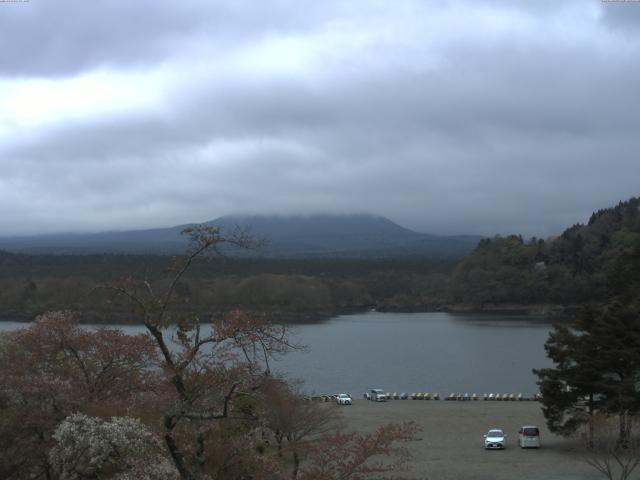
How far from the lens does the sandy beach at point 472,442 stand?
17.0m

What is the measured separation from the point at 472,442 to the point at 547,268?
70162 millimetres

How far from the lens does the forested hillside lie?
83.0 m

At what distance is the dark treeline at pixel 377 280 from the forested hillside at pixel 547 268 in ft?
0.39

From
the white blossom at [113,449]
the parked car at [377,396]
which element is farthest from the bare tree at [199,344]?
the parked car at [377,396]

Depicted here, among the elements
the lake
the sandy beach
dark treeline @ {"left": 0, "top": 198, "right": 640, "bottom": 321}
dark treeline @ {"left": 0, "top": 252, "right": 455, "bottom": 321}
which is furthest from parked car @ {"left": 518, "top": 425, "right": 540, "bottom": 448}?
dark treeline @ {"left": 0, "top": 198, "right": 640, "bottom": 321}

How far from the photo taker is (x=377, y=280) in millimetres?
101688

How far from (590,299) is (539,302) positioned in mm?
7221

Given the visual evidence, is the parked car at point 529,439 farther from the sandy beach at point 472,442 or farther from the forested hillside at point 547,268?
the forested hillside at point 547,268

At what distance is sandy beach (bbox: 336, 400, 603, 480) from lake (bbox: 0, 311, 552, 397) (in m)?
4.02

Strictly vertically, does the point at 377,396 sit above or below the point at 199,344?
below

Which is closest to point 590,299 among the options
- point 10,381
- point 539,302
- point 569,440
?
point 539,302

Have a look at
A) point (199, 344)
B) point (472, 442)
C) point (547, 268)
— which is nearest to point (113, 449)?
point (199, 344)

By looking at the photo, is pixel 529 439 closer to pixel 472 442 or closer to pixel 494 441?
pixel 494 441

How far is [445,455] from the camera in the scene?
19609 millimetres
